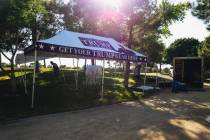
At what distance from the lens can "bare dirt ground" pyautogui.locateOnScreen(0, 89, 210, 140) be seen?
8.37 m

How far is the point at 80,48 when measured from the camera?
14945 mm

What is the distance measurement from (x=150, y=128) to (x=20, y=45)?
38.6ft

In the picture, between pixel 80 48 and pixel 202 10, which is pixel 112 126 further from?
pixel 202 10

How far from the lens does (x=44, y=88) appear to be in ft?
60.8

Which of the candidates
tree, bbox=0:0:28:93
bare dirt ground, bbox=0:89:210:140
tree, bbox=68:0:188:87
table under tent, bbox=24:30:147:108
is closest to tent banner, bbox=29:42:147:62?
table under tent, bbox=24:30:147:108

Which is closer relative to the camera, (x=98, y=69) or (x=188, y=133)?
(x=188, y=133)

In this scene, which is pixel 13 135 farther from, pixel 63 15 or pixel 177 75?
pixel 63 15

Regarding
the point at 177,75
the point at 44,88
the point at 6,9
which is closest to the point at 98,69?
the point at 44,88

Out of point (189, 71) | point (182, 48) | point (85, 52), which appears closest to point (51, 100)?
point (85, 52)

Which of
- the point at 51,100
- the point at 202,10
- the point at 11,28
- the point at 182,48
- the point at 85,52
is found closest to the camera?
the point at 85,52

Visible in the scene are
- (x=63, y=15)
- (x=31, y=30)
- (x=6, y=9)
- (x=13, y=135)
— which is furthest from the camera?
(x=63, y=15)

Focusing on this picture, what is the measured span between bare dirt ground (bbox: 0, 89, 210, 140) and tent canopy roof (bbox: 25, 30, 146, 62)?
10.5ft

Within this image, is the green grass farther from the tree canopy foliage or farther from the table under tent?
the tree canopy foliage

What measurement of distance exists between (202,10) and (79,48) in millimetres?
16608
